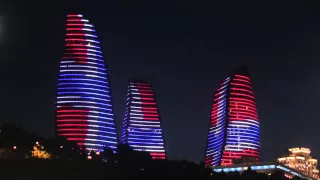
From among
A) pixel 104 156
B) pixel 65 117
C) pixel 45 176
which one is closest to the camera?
pixel 45 176

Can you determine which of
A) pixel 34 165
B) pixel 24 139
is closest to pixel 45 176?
pixel 34 165

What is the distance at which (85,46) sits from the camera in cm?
17950

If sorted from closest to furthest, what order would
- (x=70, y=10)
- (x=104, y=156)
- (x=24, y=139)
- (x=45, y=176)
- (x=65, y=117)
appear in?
(x=45, y=176)
(x=24, y=139)
(x=104, y=156)
(x=65, y=117)
(x=70, y=10)

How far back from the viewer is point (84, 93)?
17762cm

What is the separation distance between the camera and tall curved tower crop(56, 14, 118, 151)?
174 metres

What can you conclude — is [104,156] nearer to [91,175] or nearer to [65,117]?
[91,175]

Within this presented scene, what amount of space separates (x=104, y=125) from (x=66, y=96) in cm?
1486

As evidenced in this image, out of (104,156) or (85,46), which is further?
(85,46)

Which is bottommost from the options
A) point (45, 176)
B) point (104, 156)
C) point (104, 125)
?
point (45, 176)

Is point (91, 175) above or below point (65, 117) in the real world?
below

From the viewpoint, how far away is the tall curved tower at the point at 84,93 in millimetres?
173750

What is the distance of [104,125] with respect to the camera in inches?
7180

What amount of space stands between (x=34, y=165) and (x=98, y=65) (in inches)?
3380

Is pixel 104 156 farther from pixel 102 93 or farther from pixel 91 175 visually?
pixel 102 93
